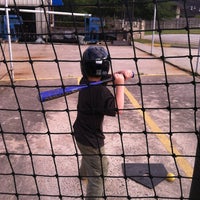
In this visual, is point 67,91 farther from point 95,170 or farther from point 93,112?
point 95,170

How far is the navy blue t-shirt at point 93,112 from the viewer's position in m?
1.91

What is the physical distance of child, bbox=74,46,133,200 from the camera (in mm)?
1899

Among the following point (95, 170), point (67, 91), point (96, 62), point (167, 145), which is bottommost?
point (167, 145)

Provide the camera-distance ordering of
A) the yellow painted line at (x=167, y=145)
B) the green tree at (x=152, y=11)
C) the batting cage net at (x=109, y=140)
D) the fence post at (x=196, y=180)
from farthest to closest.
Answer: the green tree at (x=152, y=11)
the yellow painted line at (x=167, y=145)
the batting cage net at (x=109, y=140)
the fence post at (x=196, y=180)

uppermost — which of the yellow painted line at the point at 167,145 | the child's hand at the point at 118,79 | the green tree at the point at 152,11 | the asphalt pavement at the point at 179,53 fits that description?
the green tree at the point at 152,11

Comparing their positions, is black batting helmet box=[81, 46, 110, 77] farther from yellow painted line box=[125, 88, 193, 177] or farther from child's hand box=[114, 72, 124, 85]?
yellow painted line box=[125, 88, 193, 177]

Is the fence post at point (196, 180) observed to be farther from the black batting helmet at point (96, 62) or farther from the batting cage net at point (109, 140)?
the black batting helmet at point (96, 62)

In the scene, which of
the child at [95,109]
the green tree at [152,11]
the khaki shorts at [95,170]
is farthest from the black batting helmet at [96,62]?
the green tree at [152,11]

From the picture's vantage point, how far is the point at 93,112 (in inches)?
77.6

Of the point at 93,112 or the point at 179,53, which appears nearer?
the point at 93,112

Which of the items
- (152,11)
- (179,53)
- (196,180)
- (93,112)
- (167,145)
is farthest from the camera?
(152,11)

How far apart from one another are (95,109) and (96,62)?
32 centimetres

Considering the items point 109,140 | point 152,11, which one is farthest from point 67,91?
point 152,11

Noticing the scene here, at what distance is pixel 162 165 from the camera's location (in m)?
2.67
